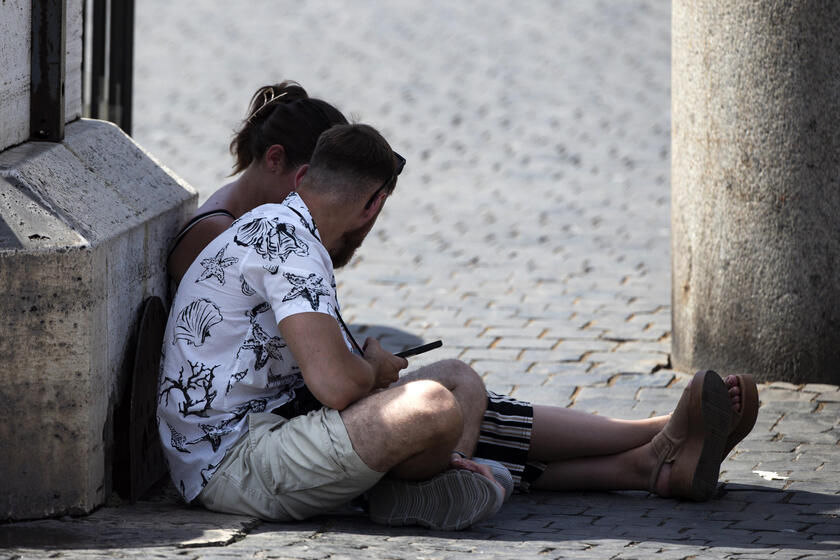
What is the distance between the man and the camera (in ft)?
12.6

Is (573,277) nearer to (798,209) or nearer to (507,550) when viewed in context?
(798,209)

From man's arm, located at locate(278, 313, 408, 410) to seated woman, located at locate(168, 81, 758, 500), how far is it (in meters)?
0.55

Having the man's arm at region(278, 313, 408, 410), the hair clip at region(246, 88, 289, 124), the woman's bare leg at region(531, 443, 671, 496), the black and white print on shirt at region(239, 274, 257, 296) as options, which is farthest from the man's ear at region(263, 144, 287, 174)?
the woman's bare leg at region(531, 443, 671, 496)

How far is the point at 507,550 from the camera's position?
12.5 feet

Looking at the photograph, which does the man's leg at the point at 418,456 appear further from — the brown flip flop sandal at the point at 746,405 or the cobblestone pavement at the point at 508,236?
the brown flip flop sandal at the point at 746,405

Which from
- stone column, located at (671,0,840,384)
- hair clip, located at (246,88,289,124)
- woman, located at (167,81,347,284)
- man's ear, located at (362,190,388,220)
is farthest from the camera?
stone column, located at (671,0,840,384)

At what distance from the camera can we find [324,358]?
3.78 m

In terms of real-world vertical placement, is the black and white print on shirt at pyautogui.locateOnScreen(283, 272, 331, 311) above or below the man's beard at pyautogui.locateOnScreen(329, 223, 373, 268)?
below

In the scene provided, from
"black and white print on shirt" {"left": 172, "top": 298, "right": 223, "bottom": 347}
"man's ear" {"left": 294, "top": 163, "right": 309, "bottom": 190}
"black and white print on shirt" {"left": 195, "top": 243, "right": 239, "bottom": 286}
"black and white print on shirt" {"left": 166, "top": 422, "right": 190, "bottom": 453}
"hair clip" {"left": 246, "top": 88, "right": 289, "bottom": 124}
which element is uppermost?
"hair clip" {"left": 246, "top": 88, "right": 289, "bottom": 124}

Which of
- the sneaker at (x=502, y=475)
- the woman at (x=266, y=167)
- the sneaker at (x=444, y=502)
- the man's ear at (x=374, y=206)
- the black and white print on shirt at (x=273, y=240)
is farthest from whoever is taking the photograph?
the woman at (x=266, y=167)

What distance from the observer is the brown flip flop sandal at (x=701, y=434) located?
430 centimetres

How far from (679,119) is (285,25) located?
11777 mm

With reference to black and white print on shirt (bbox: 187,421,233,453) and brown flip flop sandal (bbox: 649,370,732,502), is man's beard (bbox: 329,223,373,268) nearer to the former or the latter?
black and white print on shirt (bbox: 187,421,233,453)

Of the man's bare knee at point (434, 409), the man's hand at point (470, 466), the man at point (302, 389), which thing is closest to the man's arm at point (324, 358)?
the man at point (302, 389)
